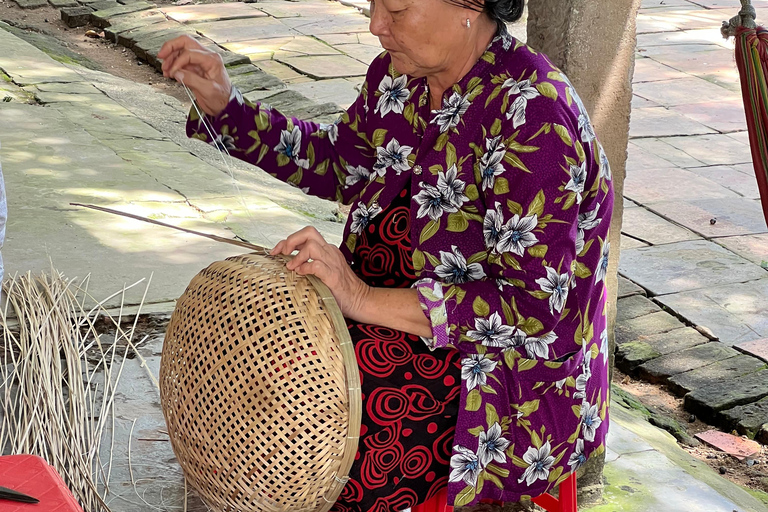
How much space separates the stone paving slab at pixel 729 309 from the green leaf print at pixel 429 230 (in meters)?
2.45

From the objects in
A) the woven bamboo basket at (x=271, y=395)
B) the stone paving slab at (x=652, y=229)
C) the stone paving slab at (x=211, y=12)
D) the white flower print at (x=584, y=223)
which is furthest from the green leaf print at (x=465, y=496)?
the stone paving slab at (x=211, y=12)

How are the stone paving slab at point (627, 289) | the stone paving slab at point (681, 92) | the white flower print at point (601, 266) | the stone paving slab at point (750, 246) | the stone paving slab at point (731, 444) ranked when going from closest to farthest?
1. the white flower print at point (601, 266)
2. the stone paving slab at point (731, 444)
3. the stone paving slab at point (627, 289)
4. the stone paving slab at point (750, 246)
5. the stone paving slab at point (681, 92)

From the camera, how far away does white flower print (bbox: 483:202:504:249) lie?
1.62m

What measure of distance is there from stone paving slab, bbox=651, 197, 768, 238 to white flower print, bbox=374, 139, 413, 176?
3.27 meters

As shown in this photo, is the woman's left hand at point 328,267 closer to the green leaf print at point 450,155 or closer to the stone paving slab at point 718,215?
the green leaf print at point 450,155

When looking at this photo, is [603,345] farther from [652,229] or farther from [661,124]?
[661,124]

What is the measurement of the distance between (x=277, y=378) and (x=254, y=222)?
219 cm

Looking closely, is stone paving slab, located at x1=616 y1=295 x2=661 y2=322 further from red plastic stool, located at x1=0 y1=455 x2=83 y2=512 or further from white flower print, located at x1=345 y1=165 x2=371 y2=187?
red plastic stool, located at x1=0 y1=455 x2=83 y2=512

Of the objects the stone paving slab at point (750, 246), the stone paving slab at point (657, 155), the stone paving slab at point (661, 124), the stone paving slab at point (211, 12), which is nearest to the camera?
the stone paving slab at point (750, 246)

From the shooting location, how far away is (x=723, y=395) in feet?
11.3

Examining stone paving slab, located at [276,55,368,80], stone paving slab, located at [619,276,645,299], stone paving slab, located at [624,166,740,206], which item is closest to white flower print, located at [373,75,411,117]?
stone paving slab, located at [619,276,645,299]

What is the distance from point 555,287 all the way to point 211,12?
757cm

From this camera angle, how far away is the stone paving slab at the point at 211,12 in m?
8.31

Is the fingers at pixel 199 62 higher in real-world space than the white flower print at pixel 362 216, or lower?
higher
